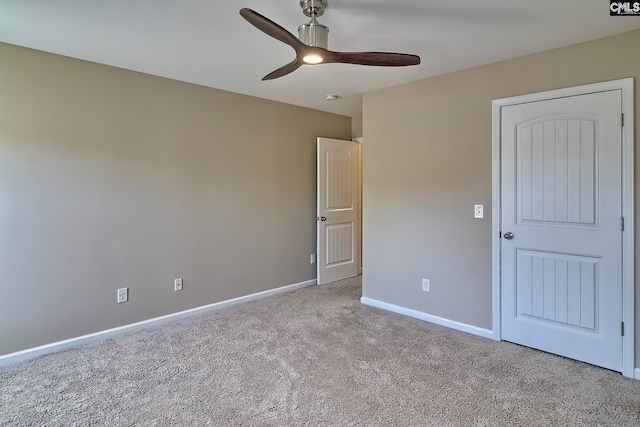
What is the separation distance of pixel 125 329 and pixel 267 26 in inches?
112

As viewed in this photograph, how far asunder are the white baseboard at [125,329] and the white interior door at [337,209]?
2.35ft

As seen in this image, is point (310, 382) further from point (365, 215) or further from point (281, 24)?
point (281, 24)

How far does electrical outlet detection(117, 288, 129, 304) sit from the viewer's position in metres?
3.14

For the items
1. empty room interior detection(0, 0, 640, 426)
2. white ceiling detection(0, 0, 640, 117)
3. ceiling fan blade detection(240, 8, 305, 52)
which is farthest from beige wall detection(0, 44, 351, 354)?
ceiling fan blade detection(240, 8, 305, 52)

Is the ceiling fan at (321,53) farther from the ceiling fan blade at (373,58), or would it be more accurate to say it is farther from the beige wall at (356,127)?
the beige wall at (356,127)

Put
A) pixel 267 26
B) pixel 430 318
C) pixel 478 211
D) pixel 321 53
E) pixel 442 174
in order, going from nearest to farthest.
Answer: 1. pixel 267 26
2. pixel 321 53
3. pixel 478 211
4. pixel 442 174
5. pixel 430 318

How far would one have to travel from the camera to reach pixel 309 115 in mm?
4625

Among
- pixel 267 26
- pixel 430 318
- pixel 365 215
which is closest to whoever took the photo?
pixel 267 26

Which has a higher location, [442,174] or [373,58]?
[373,58]

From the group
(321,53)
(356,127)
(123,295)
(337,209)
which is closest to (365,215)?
(337,209)

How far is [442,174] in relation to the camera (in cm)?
330

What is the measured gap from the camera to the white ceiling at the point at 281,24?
2057 millimetres

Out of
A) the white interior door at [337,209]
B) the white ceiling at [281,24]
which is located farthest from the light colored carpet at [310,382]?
the white ceiling at [281,24]

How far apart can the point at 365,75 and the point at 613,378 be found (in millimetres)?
2965
